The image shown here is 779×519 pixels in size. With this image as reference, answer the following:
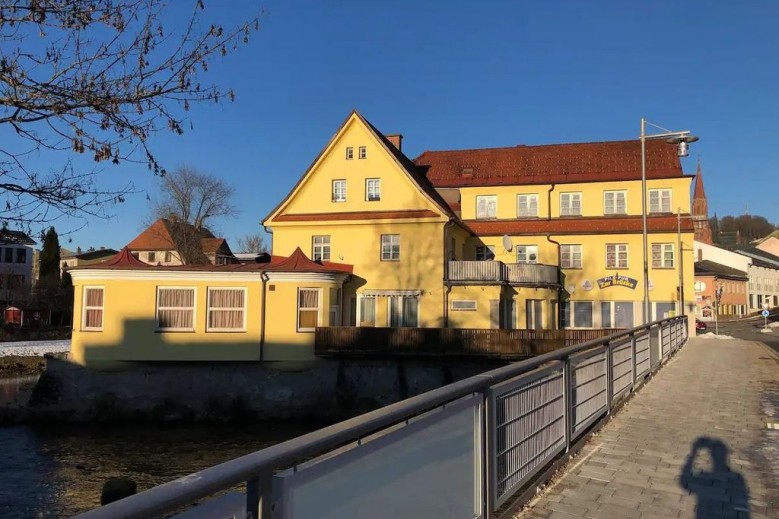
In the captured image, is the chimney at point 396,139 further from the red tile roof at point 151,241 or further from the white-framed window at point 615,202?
the red tile roof at point 151,241

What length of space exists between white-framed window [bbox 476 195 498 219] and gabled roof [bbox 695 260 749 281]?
4389 cm

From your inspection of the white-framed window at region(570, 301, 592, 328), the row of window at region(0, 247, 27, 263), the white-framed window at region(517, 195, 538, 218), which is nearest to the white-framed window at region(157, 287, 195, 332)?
the white-framed window at region(517, 195, 538, 218)

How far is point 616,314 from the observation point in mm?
35438

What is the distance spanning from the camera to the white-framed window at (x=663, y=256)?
3518 cm

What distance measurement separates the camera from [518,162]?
4084cm

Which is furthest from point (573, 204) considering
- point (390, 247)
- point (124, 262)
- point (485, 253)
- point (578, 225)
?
point (124, 262)

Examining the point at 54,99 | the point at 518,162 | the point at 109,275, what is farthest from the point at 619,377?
the point at 518,162

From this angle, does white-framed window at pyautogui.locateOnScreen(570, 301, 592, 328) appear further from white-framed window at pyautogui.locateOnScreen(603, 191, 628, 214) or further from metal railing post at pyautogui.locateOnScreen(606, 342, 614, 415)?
metal railing post at pyautogui.locateOnScreen(606, 342, 614, 415)

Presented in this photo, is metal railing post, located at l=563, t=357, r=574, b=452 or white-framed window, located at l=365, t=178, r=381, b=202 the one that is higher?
white-framed window, located at l=365, t=178, r=381, b=202

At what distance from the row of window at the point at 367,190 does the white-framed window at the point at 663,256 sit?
17246mm

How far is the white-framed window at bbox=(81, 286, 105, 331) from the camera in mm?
24953

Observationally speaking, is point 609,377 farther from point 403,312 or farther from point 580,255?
A: point 580,255

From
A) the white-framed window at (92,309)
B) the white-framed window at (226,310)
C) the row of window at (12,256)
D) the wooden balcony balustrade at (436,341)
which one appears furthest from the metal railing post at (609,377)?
the row of window at (12,256)

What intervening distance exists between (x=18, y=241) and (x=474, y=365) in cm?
2090
